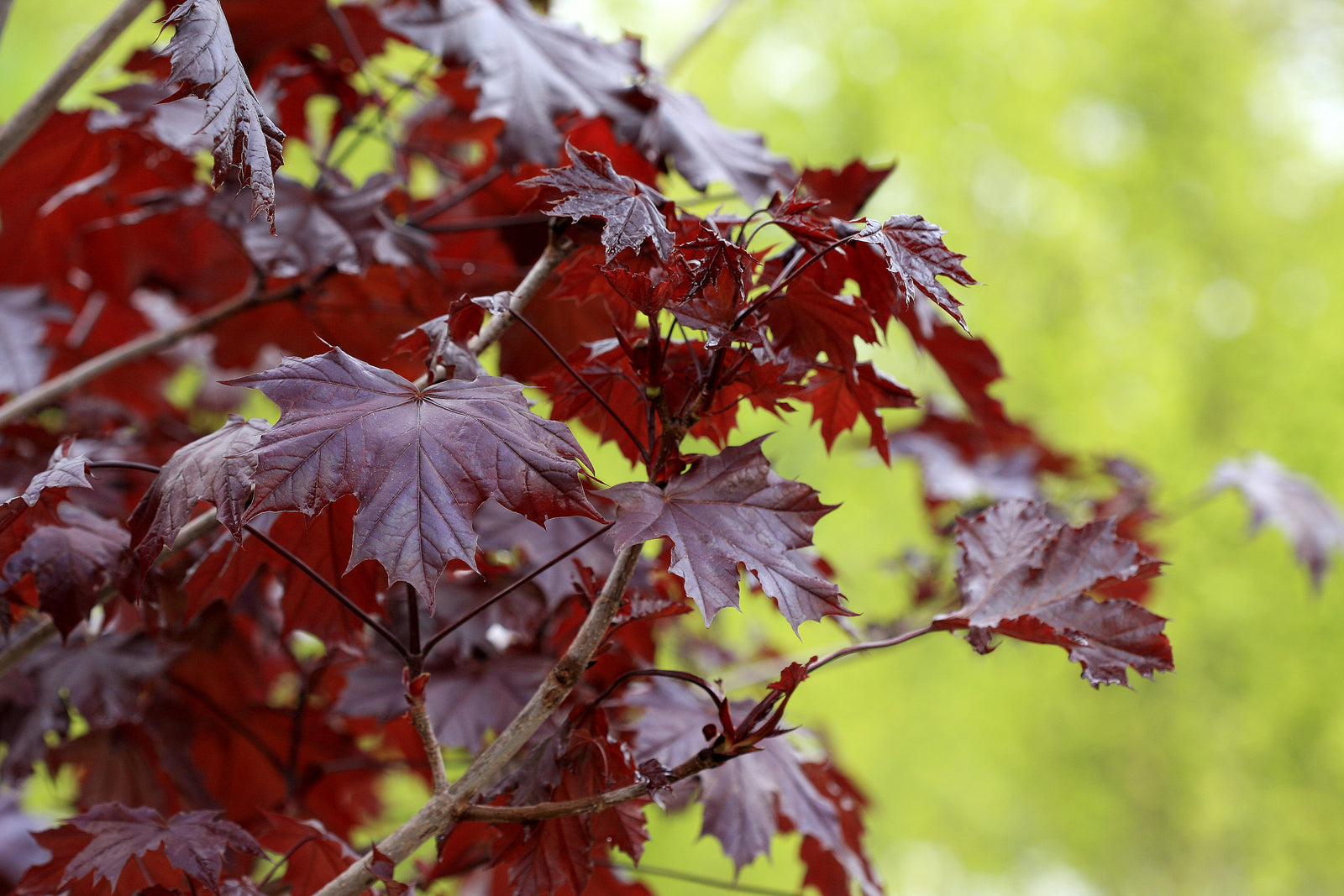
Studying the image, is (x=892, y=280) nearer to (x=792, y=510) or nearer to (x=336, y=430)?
(x=792, y=510)

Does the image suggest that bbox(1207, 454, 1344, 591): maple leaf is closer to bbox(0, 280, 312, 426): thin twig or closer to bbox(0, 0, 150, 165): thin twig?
bbox(0, 280, 312, 426): thin twig

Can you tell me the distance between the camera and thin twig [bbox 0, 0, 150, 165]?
2.03ft

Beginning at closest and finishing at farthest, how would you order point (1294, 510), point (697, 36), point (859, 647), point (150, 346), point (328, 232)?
point (859, 647) < point (328, 232) < point (150, 346) < point (697, 36) < point (1294, 510)

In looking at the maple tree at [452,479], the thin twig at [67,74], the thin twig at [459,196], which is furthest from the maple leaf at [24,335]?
the thin twig at [459,196]

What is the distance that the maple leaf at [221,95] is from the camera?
1.43 ft

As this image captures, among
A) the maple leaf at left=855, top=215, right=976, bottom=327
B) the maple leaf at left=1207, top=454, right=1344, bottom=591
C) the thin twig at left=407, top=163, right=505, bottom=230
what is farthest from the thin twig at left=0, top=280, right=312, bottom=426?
the maple leaf at left=1207, top=454, right=1344, bottom=591

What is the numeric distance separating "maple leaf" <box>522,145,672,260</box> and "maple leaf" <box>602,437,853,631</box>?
122 mm

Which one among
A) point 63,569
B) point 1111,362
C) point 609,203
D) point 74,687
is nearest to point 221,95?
Result: point 609,203

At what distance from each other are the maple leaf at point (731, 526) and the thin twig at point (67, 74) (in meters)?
0.48

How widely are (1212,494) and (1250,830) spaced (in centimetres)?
265

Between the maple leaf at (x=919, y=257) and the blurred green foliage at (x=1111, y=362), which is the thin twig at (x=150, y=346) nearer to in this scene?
the maple leaf at (x=919, y=257)

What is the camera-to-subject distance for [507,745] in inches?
20.8

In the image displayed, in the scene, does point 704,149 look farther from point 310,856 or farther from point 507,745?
point 310,856

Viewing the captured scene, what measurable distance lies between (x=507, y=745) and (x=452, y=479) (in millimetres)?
171
